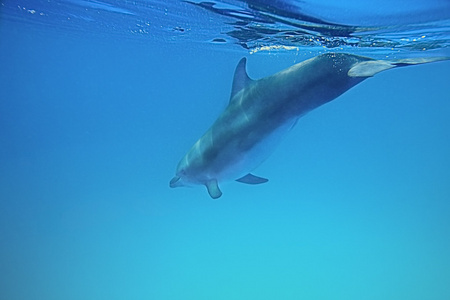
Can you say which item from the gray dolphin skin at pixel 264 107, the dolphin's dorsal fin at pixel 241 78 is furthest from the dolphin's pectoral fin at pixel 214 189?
the dolphin's dorsal fin at pixel 241 78

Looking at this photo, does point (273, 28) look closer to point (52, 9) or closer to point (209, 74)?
point (52, 9)

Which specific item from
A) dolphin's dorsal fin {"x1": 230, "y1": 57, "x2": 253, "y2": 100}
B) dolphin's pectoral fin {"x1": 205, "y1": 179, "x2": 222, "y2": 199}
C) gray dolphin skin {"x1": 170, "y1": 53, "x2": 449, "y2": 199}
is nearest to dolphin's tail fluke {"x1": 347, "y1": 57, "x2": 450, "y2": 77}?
gray dolphin skin {"x1": 170, "y1": 53, "x2": 449, "y2": 199}

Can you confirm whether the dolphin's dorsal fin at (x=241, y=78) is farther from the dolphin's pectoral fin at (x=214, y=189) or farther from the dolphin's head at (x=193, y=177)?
the dolphin's pectoral fin at (x=214, y=189)

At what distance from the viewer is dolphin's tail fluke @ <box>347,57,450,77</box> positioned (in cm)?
488

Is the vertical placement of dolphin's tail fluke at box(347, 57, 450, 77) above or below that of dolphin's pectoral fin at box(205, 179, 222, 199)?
above

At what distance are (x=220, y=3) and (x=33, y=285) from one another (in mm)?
11418

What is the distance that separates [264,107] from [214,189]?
174cm

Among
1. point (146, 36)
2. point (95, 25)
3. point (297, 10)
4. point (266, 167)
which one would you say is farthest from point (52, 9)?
point (266, 167)

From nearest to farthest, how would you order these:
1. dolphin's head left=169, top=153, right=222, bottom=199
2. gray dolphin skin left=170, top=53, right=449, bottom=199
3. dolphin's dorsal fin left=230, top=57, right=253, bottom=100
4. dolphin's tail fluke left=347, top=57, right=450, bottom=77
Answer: dolphin's tail fluke left=347, top=57, right=450, bottom=77, gray dolphin skin left=170, top=53, right=449, bottom=199, dolphin's dorsal fin left=230, top=57, right=253, bottom=100, dolphin's head left=169, top=153, right=222, bottom=199

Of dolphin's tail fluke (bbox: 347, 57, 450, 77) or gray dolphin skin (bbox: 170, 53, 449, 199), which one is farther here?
gray dolphin skin (bbox: 170, 53, 449, 199)

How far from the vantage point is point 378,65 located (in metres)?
5.09

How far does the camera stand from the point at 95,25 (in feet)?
35.3

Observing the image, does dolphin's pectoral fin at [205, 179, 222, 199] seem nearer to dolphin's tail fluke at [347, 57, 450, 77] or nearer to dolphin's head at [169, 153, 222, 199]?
dolphin's head at [169, 153, 222, 199]

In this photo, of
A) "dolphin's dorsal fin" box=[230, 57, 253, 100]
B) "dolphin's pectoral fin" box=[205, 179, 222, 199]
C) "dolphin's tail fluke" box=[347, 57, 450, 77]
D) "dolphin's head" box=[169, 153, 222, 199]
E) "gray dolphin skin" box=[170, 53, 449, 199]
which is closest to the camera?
Result: "dolphin's tail fluke" box=[347, 57, 450, 77]
